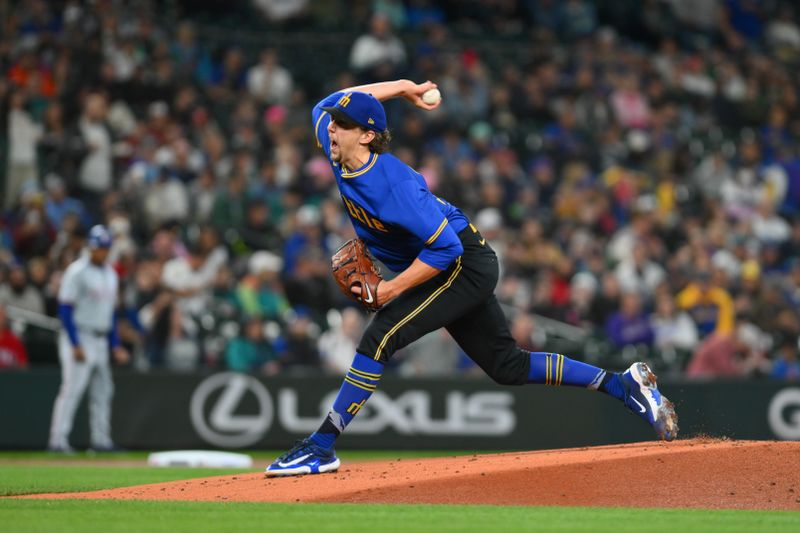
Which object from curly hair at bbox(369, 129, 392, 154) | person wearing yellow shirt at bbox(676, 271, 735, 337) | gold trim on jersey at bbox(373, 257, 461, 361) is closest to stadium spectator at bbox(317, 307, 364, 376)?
person wearing yellow shirt at bbox(676, 271, 735, 337)

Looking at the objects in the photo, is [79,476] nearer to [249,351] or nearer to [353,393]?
[353,393]

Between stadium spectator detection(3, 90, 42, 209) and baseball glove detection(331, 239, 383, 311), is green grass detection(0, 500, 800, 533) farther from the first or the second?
stadium spectator detection(3, 90, 42, 209)

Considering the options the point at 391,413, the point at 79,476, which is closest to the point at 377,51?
the point at 391,413

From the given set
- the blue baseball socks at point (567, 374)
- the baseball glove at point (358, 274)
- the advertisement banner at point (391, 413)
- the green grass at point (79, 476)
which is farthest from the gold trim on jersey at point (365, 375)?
the advertisement banner at point (391, 413)

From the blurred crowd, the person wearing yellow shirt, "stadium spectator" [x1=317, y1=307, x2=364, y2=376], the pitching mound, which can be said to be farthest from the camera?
the person wearing yellow shirt

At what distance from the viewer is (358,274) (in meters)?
7.58

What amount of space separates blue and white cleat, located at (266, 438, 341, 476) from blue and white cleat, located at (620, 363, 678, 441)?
6.43 feet

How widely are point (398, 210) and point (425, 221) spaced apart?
0.17 meters

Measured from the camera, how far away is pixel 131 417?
14508mm

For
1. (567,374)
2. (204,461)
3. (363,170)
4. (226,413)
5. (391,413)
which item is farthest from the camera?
(391,413)

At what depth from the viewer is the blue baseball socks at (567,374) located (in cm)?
805

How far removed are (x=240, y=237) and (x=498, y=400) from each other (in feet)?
12.9

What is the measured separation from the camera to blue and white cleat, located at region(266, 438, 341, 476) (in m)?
7.68

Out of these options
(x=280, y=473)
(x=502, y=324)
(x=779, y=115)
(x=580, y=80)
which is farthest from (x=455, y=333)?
(x=779, y=115)
